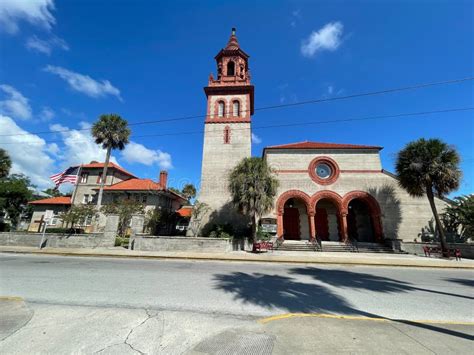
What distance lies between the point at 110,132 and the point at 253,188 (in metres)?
19.8

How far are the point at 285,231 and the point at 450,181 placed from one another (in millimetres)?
14431

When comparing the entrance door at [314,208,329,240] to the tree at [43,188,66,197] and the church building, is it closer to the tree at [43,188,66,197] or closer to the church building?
the church building

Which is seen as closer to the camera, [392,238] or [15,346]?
[15,346]

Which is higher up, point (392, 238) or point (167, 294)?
point (392, 238)

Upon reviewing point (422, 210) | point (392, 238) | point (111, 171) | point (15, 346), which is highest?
point (111, 171)

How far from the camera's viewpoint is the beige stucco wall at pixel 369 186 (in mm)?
20234

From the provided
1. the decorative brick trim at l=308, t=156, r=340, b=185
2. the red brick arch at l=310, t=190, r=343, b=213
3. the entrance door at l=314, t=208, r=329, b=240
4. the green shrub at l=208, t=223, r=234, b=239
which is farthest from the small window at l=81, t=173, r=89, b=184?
the entrance door at l=314, t=208, r=329, b=240

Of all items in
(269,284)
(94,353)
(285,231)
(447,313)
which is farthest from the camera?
(285,231)

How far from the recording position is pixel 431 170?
1703cm

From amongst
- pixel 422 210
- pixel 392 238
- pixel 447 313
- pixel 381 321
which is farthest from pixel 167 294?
pixel 422 210

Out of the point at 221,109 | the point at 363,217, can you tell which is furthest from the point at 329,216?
the point at 221,109

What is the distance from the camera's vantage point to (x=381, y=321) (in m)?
4.25

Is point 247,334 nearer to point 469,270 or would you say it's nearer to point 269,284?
point 269,284

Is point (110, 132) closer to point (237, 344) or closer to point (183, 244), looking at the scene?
point (183, 244)
